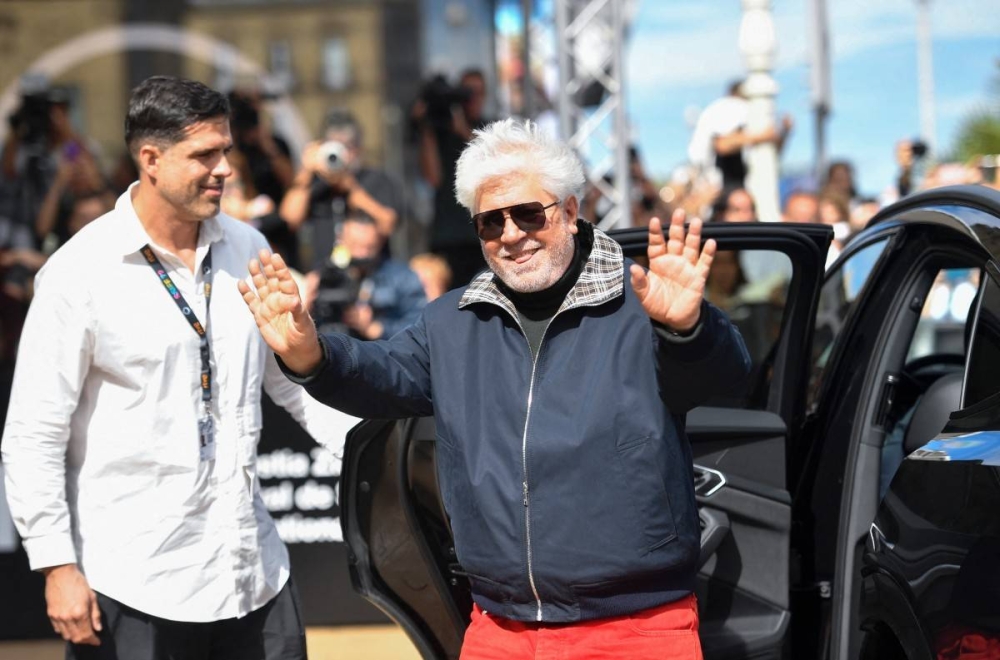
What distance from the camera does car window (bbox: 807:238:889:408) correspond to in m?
4.07

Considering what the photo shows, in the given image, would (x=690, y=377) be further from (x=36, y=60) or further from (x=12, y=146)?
(x=36, y=60)

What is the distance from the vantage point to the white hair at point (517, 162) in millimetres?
3090

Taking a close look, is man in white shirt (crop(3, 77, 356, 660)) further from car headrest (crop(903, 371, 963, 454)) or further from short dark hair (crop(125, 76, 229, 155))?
car headrest (crop(903, 371, 963, 454))

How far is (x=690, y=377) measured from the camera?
2.79 meters

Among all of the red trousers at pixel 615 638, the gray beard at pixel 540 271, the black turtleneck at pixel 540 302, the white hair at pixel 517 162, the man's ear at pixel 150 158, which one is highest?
the man's ear at pixel 150 158

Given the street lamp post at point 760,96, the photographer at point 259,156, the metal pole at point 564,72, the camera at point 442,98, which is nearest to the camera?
the camera at point 442,98

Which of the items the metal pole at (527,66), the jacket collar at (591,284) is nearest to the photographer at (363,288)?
the metal pole at (527,66)

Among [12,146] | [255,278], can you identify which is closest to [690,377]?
[255,278]

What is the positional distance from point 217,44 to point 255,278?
9.11 meters

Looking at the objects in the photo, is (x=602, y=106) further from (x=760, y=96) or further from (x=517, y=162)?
(x=517, y=162)

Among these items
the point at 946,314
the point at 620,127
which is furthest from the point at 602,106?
the point at 946,314

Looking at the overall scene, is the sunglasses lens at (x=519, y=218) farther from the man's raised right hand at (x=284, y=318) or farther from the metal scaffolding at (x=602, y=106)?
the metal scaffolding at (x=602, y=106)

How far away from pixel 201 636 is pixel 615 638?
3.82ft

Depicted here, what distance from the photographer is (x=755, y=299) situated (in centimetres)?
624
